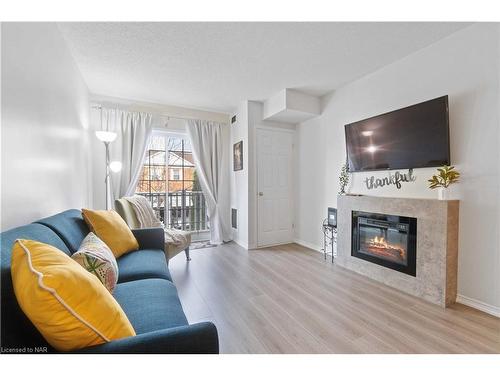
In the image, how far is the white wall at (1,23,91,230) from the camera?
4.01 feet

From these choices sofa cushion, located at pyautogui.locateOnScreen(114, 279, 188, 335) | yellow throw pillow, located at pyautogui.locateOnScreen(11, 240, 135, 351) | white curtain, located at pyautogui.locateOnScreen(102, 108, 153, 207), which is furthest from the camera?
white curtain, located at pyautogui.locateOnScreen(102, 108, 153, 207)

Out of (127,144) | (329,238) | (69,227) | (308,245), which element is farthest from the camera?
(308,245)

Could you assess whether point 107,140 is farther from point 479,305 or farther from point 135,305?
point 479,305

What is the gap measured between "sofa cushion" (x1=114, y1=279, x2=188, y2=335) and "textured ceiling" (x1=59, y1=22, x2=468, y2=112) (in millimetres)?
2072

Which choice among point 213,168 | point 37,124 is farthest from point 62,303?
point 213,168

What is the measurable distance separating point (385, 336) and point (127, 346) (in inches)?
65.3

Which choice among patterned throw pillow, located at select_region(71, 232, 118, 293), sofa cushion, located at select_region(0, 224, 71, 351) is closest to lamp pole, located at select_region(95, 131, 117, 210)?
patterned throw pillow, located at select_region(71, 232, 118, 293)

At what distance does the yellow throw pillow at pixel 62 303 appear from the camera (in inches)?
26.5

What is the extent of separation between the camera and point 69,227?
5.05 feet

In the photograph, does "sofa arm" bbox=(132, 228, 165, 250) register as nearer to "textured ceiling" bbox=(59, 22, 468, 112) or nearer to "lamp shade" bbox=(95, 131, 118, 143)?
"lamp shade" bbox=(95, 131, 118, 143)

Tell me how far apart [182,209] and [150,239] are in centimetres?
206

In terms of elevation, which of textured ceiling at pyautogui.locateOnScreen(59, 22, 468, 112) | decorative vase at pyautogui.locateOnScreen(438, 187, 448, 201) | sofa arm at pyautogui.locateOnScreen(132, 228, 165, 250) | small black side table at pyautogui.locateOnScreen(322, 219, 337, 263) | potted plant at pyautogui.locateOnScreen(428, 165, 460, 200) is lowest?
small black side table at pyautogui.locateOnScreen(322, 219, 337, 263)

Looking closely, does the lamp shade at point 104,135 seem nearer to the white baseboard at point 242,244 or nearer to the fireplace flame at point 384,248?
the white baseboard at point 242,244

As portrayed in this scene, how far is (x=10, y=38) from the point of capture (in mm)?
1244
